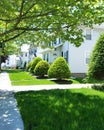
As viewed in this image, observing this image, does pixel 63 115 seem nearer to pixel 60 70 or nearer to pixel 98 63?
pixel 98 63

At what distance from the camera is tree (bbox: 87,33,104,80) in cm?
1984

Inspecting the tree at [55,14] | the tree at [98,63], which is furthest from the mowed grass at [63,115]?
the tree at [98,63]

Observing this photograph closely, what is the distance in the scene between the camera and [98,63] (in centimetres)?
2002

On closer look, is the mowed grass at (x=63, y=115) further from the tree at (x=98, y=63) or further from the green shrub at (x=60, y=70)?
the green shrub at (x=60, y=70)

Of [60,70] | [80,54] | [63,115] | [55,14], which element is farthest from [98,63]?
[80,54]

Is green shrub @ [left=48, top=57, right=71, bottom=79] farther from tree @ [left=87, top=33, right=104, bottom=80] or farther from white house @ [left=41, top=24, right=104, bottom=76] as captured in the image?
white house @ [left=41, top=24, right=104, bottom=76]

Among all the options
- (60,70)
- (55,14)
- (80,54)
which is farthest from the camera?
(80,54)

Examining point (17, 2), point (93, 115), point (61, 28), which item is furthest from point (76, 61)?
point (93, 115)

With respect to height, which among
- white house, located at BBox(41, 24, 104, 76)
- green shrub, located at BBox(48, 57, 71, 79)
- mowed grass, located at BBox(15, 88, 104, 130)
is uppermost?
white house, located at BBox(41, 24, 104, 76)

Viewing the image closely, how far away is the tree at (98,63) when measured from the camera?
19.8 metres

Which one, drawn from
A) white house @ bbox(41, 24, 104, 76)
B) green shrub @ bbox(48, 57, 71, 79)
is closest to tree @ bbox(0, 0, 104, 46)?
green shrub @ bbox(48, 57, 71, 79)

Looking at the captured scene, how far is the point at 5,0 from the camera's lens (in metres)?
13.0

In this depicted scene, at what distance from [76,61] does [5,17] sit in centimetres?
1968

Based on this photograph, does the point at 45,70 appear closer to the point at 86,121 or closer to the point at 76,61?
the point at 76,61
